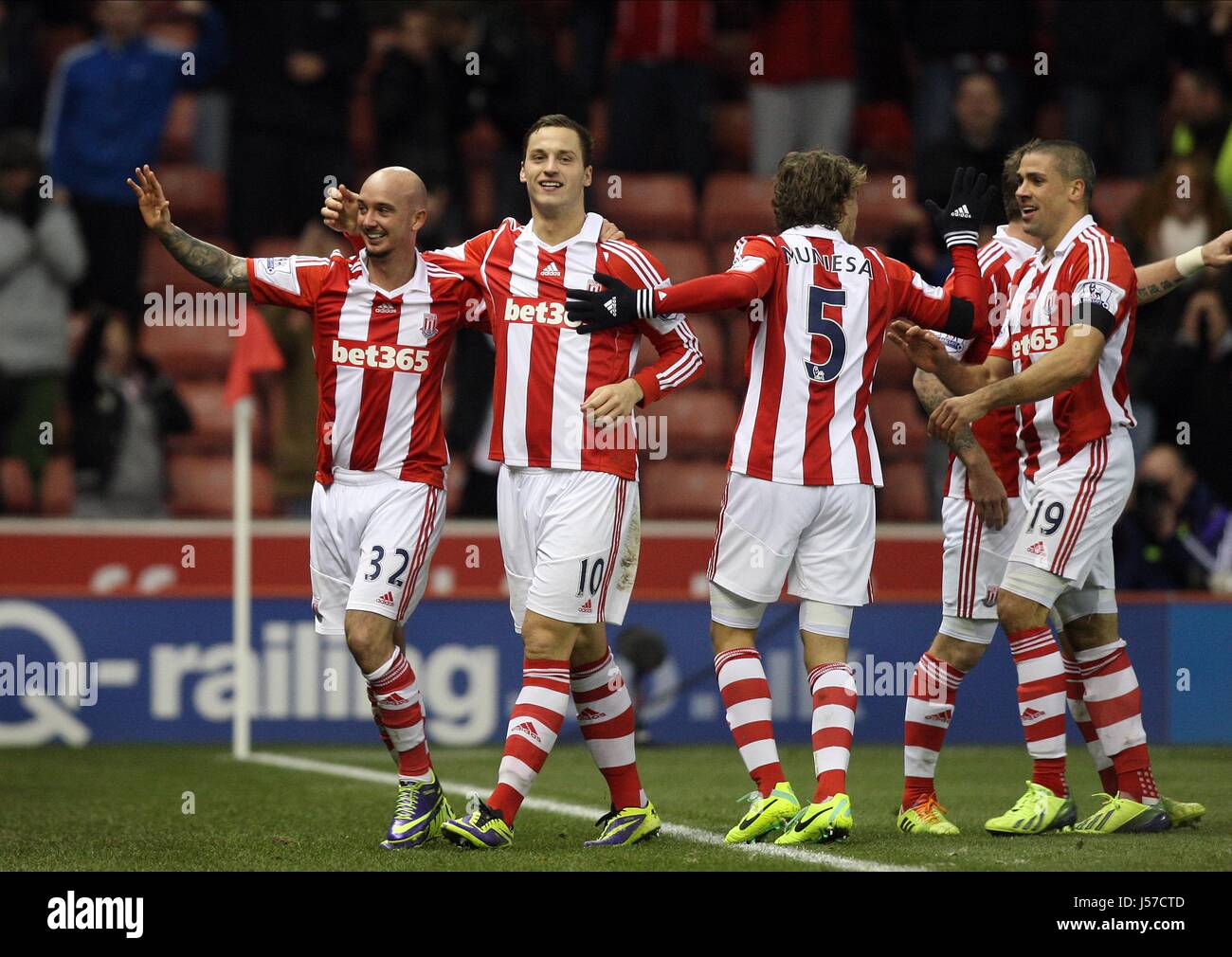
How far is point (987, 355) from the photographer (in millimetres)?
6875

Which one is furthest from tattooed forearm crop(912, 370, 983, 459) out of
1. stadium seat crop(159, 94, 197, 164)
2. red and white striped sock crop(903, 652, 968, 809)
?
stadium seat crop(159, 94, 197, 164)

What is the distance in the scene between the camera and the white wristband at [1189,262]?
6770 millimetres

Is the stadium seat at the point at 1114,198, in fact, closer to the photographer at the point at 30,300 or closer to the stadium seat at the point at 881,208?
the stadium seat at the point at 881,208

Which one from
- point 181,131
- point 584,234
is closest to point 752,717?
point 584,234

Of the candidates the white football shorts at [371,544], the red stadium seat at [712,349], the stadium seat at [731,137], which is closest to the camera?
the white football shorts at [371,544]

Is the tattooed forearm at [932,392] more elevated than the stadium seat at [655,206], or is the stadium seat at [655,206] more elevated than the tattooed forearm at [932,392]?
the stadium seat at [655,206]

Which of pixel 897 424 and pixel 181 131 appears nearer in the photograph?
pixel 897 424

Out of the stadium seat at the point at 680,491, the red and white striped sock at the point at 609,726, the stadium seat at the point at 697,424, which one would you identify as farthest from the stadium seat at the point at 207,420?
the red and white striped sock at the point at 609,726

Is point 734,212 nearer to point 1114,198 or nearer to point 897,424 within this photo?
point 897,424

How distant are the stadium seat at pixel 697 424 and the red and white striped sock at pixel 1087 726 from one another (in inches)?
226

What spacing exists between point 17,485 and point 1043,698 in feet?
25.6

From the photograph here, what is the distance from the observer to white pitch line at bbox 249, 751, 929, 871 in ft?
17.9

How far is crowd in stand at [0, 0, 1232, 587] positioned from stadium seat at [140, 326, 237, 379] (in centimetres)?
2
